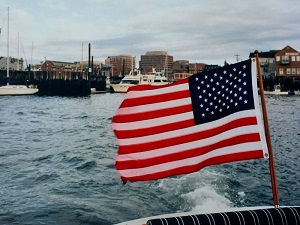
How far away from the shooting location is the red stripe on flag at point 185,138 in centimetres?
541

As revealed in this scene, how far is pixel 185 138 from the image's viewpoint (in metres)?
5.54

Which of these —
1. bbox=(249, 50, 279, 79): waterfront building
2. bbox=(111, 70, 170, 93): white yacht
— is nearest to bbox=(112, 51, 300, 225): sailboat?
bbox=(111, 70, 170, 93): white yacht

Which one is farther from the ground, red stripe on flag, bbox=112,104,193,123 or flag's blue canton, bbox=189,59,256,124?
flag's blue canton, bbox=189,59,256,124

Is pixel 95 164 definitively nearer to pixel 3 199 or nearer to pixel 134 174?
pixel 3 199

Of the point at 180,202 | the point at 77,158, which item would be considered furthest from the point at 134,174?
the point at 77,158

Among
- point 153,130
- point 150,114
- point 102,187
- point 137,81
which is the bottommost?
point 102,187

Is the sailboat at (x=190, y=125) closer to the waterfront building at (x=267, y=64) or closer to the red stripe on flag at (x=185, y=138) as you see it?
the red stripe on flag at (x=185, y=138)

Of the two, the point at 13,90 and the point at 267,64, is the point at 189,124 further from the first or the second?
the point at 267,64

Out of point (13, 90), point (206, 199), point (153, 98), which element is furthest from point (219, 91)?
point (13, 90)

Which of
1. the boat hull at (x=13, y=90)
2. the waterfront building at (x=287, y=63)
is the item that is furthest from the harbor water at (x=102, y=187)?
the waterfront building at (x=287, y=63)

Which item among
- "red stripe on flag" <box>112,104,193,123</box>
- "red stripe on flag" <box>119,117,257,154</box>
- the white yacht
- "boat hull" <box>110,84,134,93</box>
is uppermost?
the white yacht

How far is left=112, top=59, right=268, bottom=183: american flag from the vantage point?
5.41m

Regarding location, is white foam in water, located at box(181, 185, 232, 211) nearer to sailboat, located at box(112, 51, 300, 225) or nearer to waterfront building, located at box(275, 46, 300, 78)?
sailboat, located at box(112, 51, 300, 225)

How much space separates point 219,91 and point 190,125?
2.32 feet
